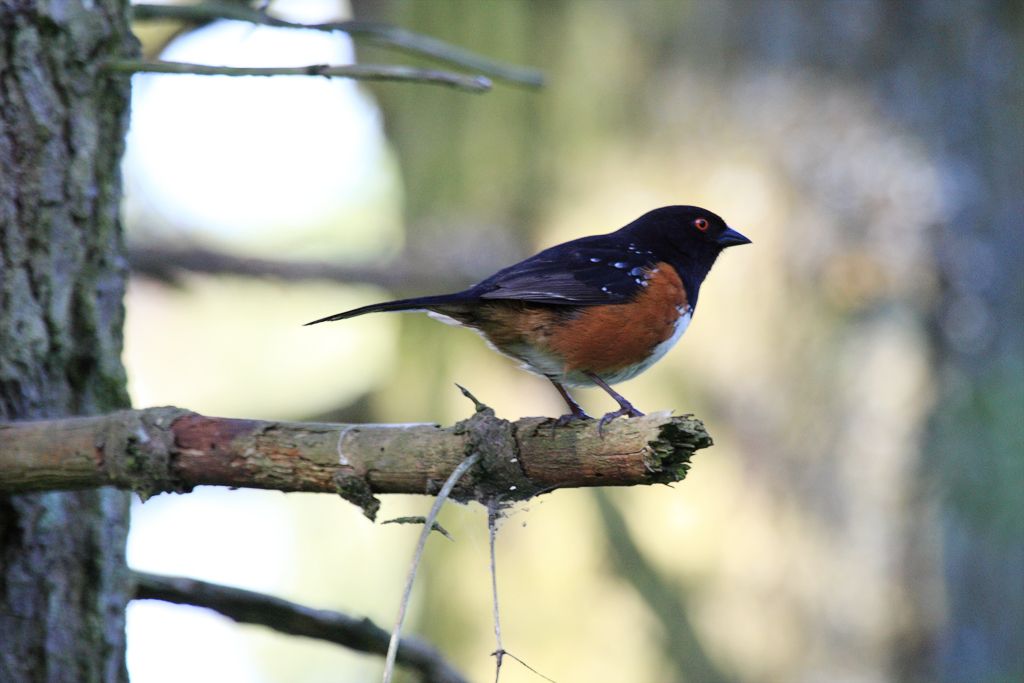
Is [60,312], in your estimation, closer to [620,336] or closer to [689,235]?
[620,336]

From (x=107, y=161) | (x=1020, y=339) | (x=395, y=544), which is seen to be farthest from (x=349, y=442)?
(x=395, y=544)

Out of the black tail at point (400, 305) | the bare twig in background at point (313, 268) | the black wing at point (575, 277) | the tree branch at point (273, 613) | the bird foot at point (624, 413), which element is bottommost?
the tree branch at point (273, 613)

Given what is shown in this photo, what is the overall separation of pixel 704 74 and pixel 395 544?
4602 mm

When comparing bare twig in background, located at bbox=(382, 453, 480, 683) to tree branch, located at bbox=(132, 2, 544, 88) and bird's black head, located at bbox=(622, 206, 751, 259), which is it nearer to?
tree branch, located at bbox=(132, 2, 544, 88)

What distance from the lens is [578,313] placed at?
3574mm

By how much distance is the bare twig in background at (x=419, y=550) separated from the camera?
1.81m

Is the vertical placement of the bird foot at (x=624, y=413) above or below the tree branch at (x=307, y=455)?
above

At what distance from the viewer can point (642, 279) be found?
149 inches

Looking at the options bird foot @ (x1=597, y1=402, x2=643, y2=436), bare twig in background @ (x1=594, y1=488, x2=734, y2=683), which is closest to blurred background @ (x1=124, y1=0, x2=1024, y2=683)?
bare twig in background @ (x1=594, y1=488, x2=734, y2=683)

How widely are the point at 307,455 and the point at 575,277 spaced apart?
163 cm

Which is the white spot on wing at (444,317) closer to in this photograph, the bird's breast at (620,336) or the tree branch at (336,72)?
the bird's breast at (620,336)

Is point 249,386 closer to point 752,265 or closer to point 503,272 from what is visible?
point 752,265

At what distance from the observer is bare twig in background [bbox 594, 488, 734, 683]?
5141mm

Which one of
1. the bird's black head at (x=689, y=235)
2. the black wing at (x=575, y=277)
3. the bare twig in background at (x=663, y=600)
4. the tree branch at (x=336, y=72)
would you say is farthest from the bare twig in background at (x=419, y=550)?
the bare twig in background at (x=663, y=600)
